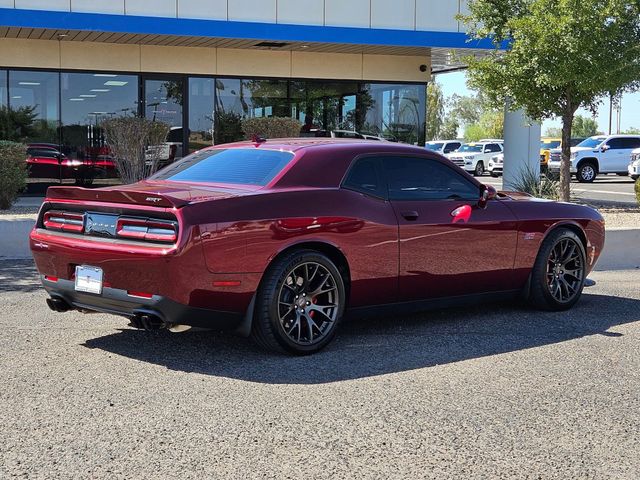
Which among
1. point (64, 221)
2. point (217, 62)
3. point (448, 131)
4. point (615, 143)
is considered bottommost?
point (64, 221)

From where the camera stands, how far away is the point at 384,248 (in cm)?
669

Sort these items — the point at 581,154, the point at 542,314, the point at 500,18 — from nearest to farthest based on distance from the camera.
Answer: the point at 542,314 → the point at 500,18 → the point at 581,154

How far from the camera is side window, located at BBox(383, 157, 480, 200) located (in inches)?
276

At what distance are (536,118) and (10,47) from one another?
10.9 m

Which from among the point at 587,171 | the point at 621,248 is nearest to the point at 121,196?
the point at 621,248

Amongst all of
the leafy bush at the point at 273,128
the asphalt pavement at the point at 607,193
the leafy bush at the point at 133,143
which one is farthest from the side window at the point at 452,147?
the leafy bush at the point at 133,143

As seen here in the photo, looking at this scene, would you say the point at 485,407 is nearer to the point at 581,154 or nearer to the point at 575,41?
the point at 575,41

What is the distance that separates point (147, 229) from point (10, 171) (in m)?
9.34

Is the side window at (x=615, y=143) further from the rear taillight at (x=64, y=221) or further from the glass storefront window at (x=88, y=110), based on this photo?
the rear taillight at (x=64, y=221)

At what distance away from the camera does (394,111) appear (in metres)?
21.6

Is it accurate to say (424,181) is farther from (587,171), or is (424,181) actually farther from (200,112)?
(587,171)

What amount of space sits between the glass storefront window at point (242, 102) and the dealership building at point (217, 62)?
3 cm

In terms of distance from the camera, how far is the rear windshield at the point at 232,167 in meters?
6.56

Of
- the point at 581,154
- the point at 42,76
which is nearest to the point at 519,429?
the point at 42,76
